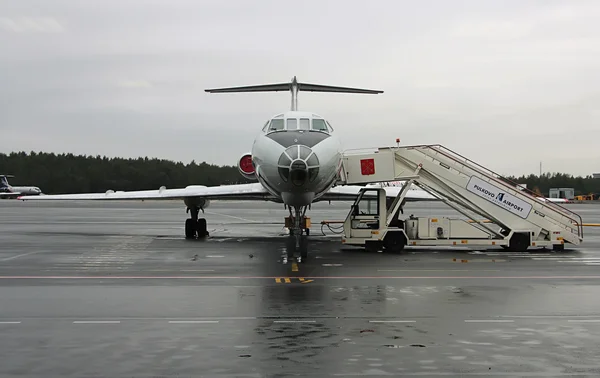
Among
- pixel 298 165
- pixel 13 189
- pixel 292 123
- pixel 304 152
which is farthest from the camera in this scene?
pixel 13 189

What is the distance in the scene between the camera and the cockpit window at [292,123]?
1795 cm

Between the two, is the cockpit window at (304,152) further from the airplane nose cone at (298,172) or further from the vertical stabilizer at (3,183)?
the vertical stabilizer at (3,183)

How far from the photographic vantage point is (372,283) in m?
12.8

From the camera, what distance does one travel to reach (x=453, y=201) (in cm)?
2102

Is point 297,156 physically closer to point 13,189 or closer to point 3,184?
point 3,184

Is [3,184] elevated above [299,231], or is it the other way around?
[3,184]

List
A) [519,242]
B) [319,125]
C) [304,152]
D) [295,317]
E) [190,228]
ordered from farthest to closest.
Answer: [190,228]
[519,242]
[319,125]
[304,152]
[295,317]

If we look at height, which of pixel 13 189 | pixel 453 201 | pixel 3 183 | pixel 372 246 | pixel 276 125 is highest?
pixel 3 183

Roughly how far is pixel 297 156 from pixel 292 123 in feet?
7.75

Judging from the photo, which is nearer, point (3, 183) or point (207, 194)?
point (207, 194)

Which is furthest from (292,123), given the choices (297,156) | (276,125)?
(297,156)

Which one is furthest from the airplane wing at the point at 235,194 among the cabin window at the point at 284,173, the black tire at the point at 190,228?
the cabin window at the point at 284,173

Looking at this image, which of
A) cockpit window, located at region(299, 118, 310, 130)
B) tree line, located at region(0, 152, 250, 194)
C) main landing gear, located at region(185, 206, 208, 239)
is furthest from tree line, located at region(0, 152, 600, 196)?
cockpit window, located at region(299, 118, 310, 130)

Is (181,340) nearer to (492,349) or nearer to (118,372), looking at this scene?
(118,372)
